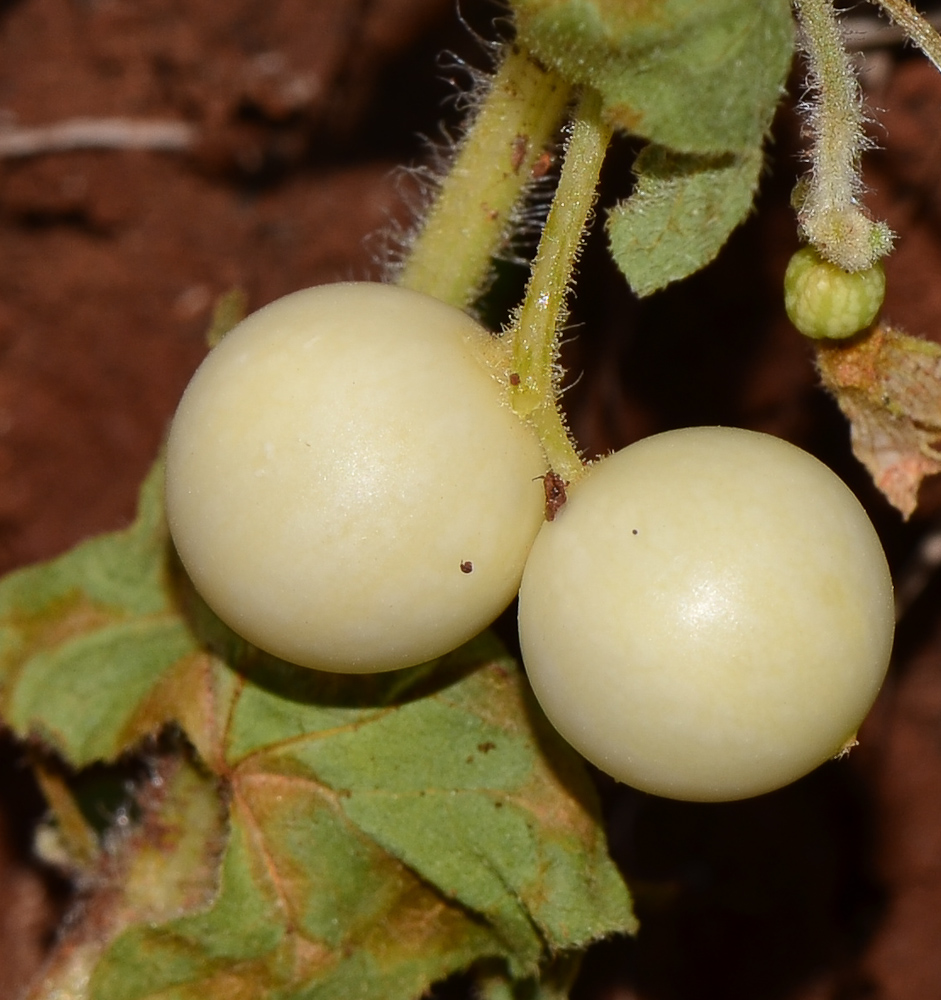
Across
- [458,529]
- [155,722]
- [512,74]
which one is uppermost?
[512,74]

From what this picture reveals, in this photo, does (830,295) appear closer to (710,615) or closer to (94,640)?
(710,615)

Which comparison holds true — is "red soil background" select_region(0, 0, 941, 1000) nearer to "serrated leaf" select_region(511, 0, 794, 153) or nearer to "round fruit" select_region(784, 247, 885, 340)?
"round fruit" select_region(784, 247, 885, 340)

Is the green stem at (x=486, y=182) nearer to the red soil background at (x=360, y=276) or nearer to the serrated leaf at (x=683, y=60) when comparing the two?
the serrated leaf at (x=683, y=60)

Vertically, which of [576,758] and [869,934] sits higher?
[576,758]

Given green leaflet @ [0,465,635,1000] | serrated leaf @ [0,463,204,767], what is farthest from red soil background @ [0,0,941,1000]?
serrated leaf @ [0,463,204,767]

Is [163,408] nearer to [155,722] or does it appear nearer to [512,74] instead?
[155,722]

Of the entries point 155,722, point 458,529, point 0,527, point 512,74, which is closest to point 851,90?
Answer: point 512,74

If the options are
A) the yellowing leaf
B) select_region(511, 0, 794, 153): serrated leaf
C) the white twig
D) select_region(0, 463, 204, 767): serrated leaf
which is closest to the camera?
select_region(511, 0, 794, 153): serrated leaf

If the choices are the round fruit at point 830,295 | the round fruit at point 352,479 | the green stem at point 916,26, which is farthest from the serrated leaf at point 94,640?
the green stem at point 916,26
